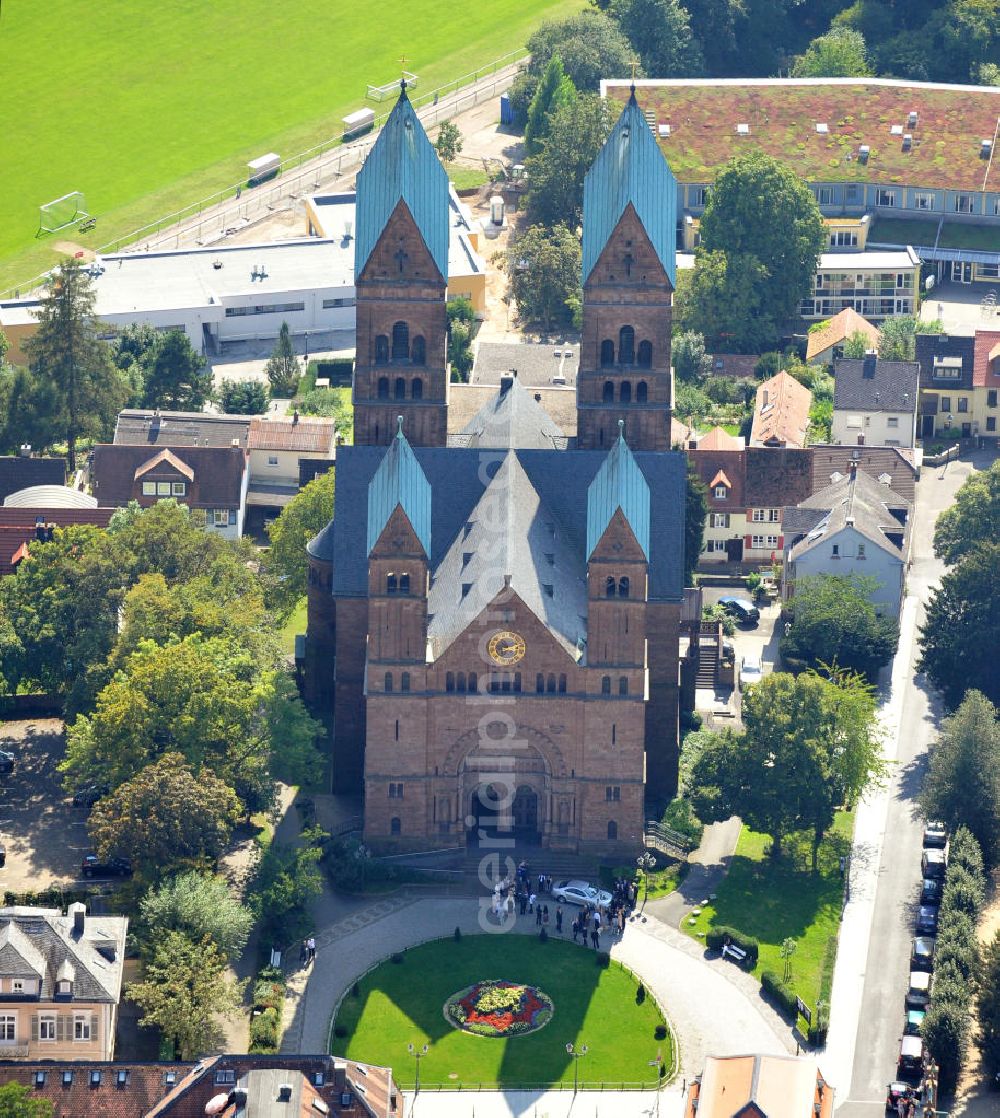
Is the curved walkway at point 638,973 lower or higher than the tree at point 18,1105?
higher

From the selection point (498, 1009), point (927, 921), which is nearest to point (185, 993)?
point (498, 1009)

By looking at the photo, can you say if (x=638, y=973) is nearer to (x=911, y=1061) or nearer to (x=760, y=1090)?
(x=911, y=1061)

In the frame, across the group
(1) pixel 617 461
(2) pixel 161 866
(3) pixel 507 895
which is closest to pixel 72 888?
(2) pixel 161 866

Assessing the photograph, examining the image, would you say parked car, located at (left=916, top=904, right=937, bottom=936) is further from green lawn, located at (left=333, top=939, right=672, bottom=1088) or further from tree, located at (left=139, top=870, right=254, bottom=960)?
tree, located at (left=139, top=870, right=254, bottom=960)

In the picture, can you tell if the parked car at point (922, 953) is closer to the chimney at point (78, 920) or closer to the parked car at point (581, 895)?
the parked car at point (581, 895)

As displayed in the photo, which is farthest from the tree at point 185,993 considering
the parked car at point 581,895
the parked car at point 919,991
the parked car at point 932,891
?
the parked car at point 932,891

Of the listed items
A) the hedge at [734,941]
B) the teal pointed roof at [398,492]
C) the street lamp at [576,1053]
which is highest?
the teal pointed roof at [398,492]
